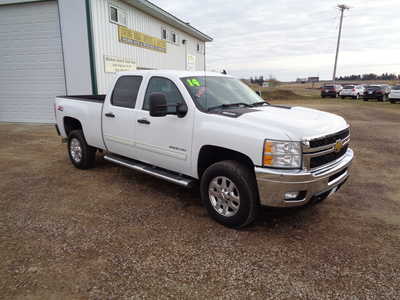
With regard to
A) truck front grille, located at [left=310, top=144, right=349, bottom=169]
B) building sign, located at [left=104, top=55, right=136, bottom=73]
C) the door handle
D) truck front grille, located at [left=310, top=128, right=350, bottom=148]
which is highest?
building sign, located at [left=104, top=55, right=136, bottom=73]

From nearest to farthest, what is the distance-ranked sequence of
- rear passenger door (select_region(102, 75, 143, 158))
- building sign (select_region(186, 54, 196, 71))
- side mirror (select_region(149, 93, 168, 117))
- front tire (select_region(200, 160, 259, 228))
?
front tire (select_region(200, 160, 259, 228)) < side mirror (select_region(149, 93, 168, 117)) < rear passenger door (select_region(102, 75, 143, 158)) < building sign (select_region(186, 54, 196, 71))

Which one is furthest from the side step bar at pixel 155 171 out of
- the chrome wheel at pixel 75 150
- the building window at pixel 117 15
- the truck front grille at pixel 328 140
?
the building window at pixel 117 15

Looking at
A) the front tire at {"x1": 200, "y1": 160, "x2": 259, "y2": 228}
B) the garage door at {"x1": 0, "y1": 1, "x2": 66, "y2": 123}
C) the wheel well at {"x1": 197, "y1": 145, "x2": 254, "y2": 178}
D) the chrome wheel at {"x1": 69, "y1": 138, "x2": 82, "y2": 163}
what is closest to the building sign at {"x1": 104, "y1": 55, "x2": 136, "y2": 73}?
the garage door at {"x1": 0, "y1": 1, "x2": 66, "y2": 123}

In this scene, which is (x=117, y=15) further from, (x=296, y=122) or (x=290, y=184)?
(x=290, y=184)

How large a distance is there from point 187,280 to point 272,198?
48.6 inches

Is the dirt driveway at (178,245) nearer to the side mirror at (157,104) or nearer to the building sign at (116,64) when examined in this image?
the side mirror at (157,104)

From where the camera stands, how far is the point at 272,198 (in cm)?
319

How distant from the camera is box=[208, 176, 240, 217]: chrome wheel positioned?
3521 mm

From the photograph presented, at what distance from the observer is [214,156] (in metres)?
3.90

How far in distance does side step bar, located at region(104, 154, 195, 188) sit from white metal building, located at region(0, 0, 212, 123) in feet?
22.5

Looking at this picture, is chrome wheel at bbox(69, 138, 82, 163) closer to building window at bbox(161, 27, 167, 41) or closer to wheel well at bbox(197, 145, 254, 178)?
wheel well at bbox(197, 145, 254, 178)

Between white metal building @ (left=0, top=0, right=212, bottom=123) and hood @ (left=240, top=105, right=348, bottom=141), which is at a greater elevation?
white metal building @ (left=0, top=0, right=212, bottom=123)

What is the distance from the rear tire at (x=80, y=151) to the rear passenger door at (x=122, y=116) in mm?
829

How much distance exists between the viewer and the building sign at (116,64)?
11.6m
